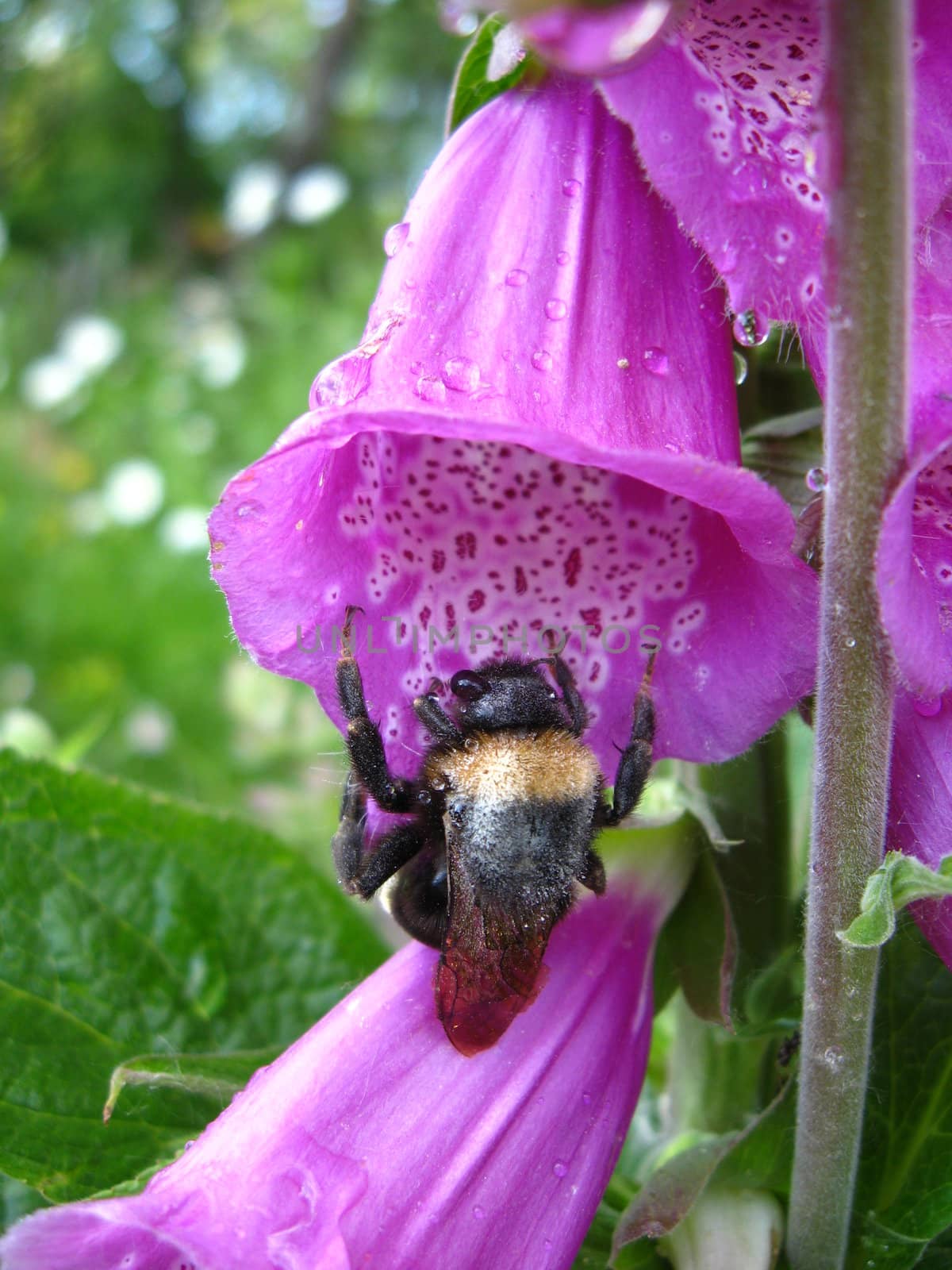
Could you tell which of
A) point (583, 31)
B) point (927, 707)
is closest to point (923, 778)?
point (927, 707)

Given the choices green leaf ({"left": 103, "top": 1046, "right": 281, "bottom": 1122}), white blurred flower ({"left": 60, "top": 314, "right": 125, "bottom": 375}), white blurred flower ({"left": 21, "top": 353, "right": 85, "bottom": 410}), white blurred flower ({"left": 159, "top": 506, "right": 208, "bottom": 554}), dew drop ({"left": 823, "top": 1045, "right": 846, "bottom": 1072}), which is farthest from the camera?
white blurred flower ({"left": 60, "top": 314, "right": 125, "bottom": 375})

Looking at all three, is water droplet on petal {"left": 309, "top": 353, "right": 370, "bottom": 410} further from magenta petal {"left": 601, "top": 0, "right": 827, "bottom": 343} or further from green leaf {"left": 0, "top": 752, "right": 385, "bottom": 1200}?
green leaf {"left": 0, "top": 752, "right": 385, "bottom": 1200}

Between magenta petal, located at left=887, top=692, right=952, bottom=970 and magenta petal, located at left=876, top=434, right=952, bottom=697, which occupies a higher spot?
magenta petal, located at left=876, top=434, right=952, bottom=697

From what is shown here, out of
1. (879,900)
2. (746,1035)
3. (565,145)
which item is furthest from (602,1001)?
(565,145)

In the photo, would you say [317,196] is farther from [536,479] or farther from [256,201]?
[536,479]

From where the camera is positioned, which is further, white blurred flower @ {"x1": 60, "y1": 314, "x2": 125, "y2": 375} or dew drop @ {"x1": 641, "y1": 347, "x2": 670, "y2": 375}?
white blurred flower @ {"x1": 60, "y1": 314, "x2": 125, "y2": 375}

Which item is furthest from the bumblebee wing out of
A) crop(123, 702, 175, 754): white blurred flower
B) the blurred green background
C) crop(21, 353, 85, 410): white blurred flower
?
crop(21, 353, 85, 410): white blurred flower

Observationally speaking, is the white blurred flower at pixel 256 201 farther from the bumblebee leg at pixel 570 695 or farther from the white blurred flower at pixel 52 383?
the bumblebee leg at pixel 570 695

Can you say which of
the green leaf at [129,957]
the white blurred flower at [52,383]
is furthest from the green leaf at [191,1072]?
the white blurred flower at [52,383]

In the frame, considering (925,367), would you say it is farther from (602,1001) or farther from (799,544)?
(602,1001)
